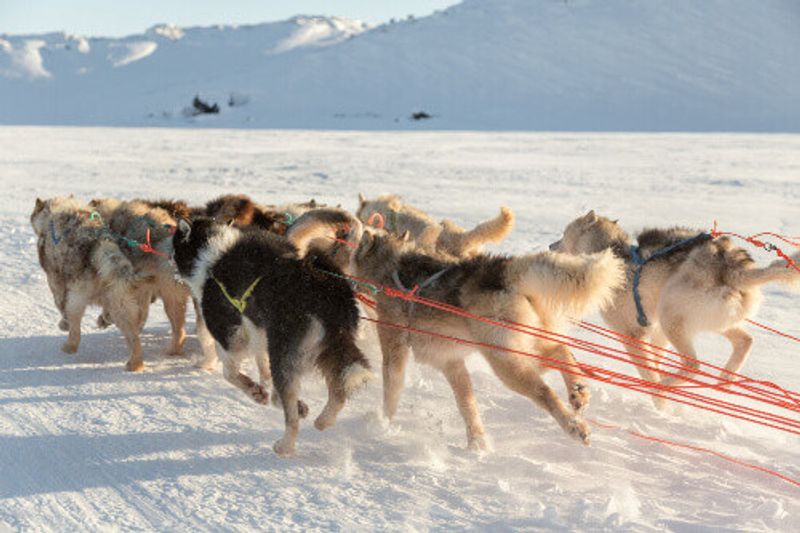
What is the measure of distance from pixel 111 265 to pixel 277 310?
179cm

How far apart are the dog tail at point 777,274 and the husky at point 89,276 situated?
3734 mm

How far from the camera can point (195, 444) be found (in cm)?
405

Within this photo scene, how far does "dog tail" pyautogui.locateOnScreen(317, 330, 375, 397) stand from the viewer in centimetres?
371

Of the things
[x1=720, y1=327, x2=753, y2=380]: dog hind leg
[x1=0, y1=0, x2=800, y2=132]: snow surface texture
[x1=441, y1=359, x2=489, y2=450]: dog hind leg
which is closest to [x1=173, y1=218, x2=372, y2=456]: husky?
[x1=441, y1=359, x2=489, y2=450]: dog hind leg

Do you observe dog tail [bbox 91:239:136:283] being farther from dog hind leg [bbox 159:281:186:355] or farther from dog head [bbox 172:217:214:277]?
dog head [bbox 172:217:214:277]

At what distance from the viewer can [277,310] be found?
3885 millimetres

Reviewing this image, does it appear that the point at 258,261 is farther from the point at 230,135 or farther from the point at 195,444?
the point at 230,135

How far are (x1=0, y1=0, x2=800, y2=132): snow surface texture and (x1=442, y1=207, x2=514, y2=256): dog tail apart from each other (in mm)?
22094

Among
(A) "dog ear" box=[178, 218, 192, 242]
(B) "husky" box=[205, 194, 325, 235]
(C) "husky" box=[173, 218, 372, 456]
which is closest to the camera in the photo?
(C) "husky" box=[173, 218, 372, 456]

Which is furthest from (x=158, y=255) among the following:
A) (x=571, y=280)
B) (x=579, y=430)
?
(x=579, y=430)

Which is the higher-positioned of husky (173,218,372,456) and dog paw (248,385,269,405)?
husky (173,218,372,456)

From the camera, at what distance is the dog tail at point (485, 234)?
5.39 meters

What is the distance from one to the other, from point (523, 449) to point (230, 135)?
2346 cm

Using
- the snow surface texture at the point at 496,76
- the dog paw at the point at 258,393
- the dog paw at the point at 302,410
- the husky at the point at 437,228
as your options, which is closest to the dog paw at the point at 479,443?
the dog paw at the point at 302,410
